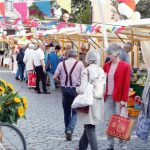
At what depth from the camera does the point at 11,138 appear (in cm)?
703

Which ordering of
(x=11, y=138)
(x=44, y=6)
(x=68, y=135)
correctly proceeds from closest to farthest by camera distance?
(x=11, y=138), (x=68, y=135), (x=44, y=6)

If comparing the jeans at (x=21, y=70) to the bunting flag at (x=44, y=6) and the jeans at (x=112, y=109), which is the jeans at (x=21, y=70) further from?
the jeans at (x=112, y=109)

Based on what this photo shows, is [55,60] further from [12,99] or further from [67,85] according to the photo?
[12,99]

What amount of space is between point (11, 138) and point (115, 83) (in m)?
2.03

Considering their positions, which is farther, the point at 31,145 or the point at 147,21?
the point at 147,21

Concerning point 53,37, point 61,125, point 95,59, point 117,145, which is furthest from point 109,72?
point 53,37

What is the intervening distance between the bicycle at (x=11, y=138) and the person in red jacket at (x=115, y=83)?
5.81 feet

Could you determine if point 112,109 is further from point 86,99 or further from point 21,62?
point 21,62

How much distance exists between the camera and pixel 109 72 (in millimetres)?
8312

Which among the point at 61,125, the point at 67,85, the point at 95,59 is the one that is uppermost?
the point at 95,59

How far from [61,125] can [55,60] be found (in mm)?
7112

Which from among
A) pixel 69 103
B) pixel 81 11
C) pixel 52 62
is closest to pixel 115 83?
pixel 69 103

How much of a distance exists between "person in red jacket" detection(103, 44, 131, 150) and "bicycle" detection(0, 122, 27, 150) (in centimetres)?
177

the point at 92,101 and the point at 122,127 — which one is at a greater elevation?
the point at 92,101
